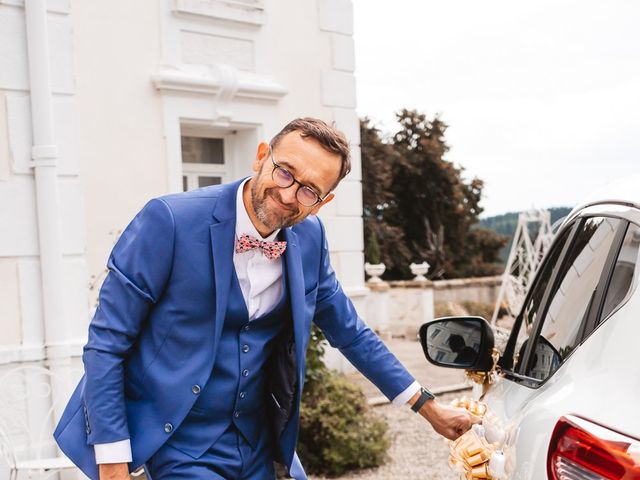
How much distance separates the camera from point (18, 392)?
15.2ft

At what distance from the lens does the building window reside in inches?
305

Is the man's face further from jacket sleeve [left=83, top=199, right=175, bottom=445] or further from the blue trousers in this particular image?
the blue trousers

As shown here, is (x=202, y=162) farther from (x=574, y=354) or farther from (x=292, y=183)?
(x=574, y=354)

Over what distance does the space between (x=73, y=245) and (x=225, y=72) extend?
9.93 feet

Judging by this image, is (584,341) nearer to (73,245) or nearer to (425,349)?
(425,349)

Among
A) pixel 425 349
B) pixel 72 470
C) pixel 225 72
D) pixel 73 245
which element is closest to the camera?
→ pixel 425 349

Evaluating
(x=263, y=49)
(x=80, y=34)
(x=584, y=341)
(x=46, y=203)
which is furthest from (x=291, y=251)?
(x=263, y=49)

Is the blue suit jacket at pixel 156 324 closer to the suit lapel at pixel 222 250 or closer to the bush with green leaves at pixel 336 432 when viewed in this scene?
the suit lapel at pixel 222 250

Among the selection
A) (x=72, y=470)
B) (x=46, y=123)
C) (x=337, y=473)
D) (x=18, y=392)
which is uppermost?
(x=46, y=123)

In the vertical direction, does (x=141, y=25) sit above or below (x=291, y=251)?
above

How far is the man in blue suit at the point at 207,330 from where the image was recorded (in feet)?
6.40

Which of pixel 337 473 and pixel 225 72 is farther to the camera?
pixel 225 72

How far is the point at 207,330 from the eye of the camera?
2.05m

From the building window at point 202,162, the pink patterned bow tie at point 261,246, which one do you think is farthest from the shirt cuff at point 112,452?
the building window at point 202,162
